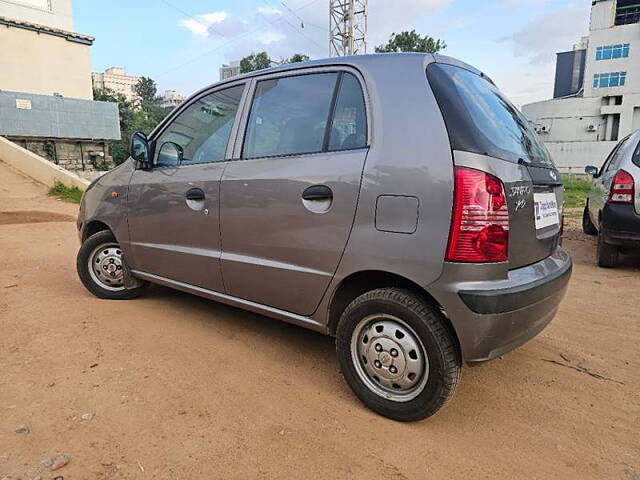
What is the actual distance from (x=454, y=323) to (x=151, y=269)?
2.49 metres

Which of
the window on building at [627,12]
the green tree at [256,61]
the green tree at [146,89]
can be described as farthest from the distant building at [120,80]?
the window on building at [627,12]

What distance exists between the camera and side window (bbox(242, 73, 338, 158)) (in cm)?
256

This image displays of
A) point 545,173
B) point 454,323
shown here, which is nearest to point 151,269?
point 454,323

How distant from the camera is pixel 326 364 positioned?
283 centimetres

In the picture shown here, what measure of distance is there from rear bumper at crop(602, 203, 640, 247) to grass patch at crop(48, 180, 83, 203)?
1121 centimetres

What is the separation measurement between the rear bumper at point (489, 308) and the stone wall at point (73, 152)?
1890 centimetres

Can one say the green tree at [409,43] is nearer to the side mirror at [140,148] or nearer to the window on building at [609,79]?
the window on building at [609,79]

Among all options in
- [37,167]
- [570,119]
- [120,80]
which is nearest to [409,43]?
[570,119]

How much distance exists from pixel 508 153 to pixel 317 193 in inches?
38.5

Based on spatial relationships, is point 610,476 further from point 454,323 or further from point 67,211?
point 67,211

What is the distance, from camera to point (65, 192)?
38.4ft

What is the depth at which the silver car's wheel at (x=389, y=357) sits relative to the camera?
2.16 meters

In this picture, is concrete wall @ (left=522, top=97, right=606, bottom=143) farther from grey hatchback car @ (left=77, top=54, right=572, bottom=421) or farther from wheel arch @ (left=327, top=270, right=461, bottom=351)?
wheel arch @ (left=327, top=270, right=461, bottom=351)

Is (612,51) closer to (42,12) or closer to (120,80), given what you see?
(42,12)
